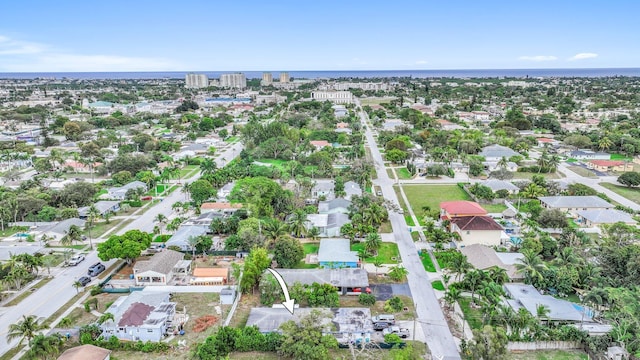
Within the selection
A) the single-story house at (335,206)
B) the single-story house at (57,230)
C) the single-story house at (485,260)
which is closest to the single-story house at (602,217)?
the single-story house at (485,260)

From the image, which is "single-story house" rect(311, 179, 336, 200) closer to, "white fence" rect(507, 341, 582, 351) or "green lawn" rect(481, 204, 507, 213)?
"green lawn" rect(481, 204, 507, 213)

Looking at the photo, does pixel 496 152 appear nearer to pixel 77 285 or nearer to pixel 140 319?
pixel 140 319

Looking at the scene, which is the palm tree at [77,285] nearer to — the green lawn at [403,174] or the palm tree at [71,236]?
the palm tree at [71,236]

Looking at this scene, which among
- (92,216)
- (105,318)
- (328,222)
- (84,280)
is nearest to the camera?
(105,318)

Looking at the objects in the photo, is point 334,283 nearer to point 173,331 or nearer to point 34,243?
point 173,331

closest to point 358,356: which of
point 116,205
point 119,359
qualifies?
point 119,359

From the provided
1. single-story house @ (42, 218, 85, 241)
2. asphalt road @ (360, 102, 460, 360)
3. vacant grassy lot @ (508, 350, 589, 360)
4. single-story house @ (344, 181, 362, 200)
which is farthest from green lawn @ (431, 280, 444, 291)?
single-story house @ (42, 218, 85, 241)

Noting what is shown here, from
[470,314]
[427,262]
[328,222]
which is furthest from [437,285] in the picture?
[328,222]
